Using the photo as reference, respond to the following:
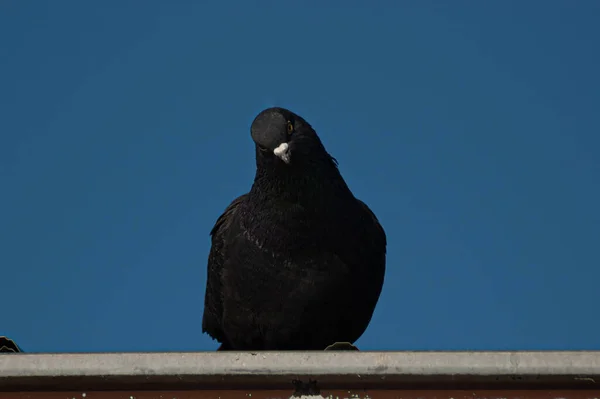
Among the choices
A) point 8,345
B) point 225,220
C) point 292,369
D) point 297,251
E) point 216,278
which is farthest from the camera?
point 225,220

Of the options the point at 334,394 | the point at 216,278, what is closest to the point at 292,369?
the point at 334,394

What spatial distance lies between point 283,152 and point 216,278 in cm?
153

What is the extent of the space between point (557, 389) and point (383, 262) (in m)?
3.84

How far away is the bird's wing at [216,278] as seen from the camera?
810cm

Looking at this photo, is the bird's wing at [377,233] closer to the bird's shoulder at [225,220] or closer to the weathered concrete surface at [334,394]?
the bird's shoulder at [225,220]

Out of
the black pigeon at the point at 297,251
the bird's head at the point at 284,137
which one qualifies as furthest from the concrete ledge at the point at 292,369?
the bird's head at the point at 284,137

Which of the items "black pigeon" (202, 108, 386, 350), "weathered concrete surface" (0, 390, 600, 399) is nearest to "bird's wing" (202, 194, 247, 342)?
"black pigeon" (202, 108, 386, 350)

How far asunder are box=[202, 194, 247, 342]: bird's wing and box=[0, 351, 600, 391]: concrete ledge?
3.86m

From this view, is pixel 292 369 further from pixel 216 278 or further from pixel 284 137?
pixel 216 278

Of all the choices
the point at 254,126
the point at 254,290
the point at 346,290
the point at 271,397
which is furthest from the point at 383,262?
the point at 271,397

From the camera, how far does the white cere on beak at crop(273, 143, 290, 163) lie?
7164mm

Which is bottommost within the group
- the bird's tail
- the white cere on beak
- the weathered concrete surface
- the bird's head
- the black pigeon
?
the weathered concrete surface

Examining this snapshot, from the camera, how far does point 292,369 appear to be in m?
4.12

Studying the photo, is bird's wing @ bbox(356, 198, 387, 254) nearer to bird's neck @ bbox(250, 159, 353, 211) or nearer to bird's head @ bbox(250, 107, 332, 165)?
bird's neck @ bbox(250, 159, 353, 211)
